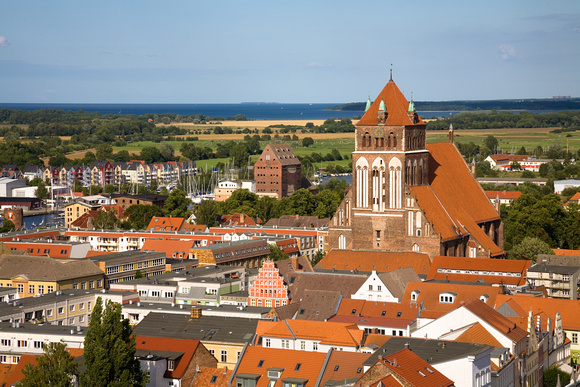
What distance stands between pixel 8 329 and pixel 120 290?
18348 mm

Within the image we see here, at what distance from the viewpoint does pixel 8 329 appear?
2566 inches

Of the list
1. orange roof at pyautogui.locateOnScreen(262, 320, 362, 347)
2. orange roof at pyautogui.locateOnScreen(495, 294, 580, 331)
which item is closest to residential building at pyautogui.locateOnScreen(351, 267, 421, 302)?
orange roof at pyautogui.locateOnScreen(495, 294, 580, 331)

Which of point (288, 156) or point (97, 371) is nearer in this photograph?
point (97, 371)

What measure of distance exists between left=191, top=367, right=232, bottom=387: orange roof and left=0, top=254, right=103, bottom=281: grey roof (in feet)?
99.6

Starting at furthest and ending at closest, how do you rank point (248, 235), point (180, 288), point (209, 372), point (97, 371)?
point (248, 235)
point (180, 288)
point (209, 372)
point (97, 371)

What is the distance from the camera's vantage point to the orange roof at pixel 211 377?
56781 mm

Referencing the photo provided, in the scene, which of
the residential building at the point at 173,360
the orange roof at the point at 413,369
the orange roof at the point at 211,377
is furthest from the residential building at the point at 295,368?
the orange roof at the point at 413,369

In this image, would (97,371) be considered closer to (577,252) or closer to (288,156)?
(577,252)

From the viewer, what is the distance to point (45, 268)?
3403 inches

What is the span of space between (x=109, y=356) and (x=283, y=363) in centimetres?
913

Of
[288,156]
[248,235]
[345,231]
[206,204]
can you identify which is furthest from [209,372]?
[288,156]

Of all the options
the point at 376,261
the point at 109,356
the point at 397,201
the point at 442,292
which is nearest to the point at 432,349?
the point at 442,292

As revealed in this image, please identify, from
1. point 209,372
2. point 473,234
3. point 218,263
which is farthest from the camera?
point 218,263

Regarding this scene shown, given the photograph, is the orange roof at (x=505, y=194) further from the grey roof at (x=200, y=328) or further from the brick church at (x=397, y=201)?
the grey roof at (x=200, y=328)
